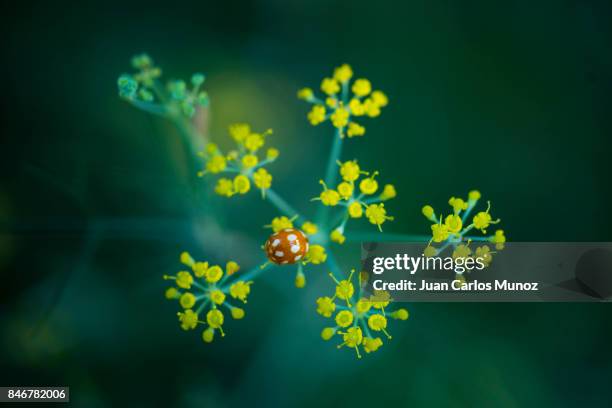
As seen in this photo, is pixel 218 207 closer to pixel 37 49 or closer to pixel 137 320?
pixel 137 320

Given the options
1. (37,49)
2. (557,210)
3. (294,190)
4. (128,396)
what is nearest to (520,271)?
(557,210)

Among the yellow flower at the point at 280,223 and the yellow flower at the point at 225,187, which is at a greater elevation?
the yellow flower at the point at 225,187

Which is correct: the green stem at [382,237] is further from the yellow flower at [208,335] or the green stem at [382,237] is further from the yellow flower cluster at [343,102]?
the yellow flower at [208,335]

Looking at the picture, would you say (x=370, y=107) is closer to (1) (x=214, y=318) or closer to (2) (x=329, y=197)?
(2) (x=329, y=197)

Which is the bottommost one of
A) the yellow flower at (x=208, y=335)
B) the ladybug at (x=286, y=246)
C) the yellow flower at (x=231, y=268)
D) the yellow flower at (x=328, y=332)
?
the yellow flower at (x=208, y=335)

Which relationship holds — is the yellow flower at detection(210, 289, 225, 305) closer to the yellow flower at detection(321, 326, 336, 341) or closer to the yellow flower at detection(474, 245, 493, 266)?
the yellow flower at detection(321, 326, 336, 341)

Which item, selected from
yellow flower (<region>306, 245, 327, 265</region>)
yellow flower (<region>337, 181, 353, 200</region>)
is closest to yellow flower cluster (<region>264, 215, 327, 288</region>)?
yellow flower (<region>306, 245, 327, 265</region>)

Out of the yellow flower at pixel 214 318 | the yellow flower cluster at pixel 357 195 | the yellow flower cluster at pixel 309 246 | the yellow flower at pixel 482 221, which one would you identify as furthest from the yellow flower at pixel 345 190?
the yellow flower at pixel 214 318
